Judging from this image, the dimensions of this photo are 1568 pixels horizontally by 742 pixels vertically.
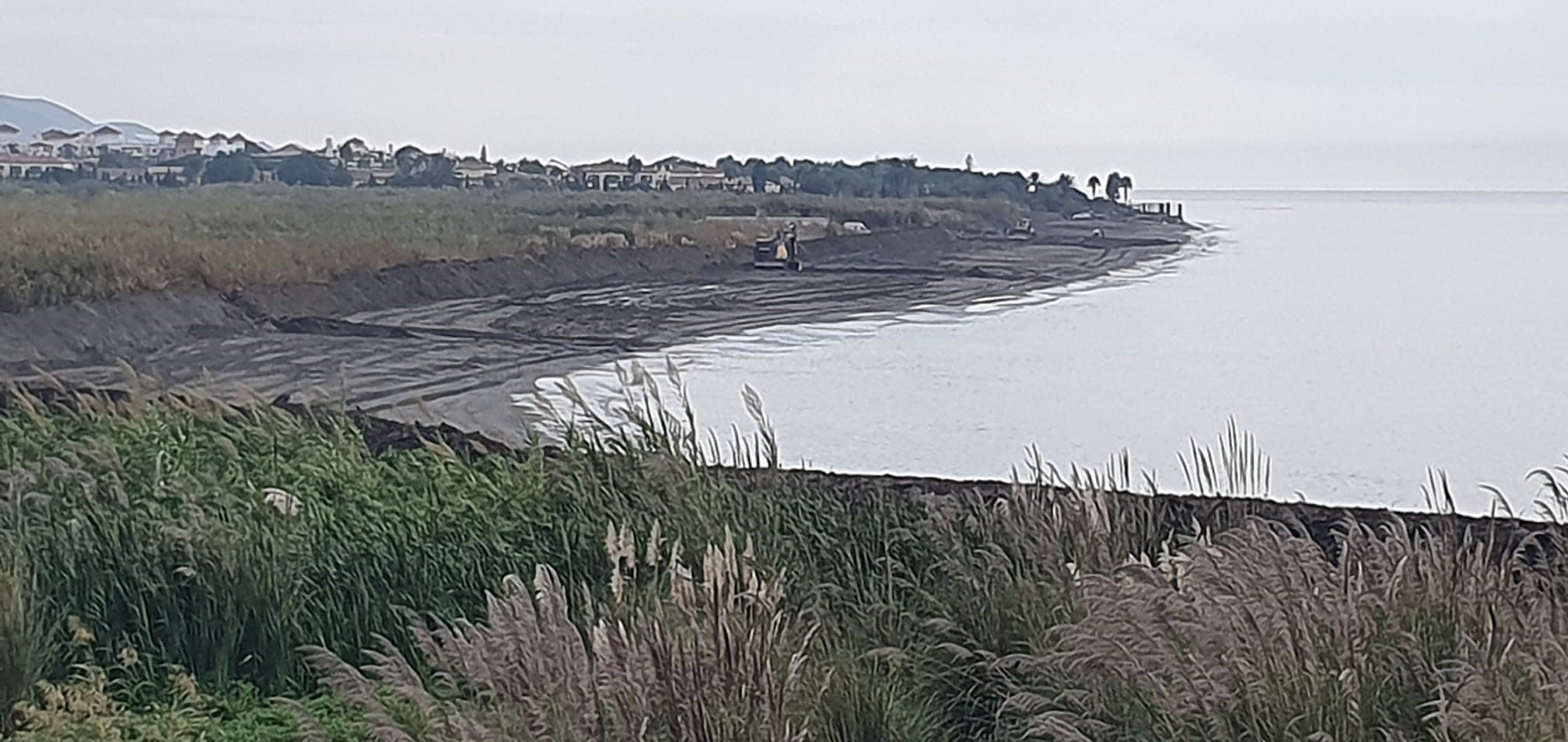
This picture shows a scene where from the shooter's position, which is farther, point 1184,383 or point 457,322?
point 457,322

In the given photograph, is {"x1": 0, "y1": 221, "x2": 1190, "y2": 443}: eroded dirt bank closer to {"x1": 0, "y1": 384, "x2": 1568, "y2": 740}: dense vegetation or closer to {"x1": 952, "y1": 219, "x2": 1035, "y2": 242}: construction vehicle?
{"x1": 0, "y1": 384, "x2": 1568, "y2": 740}: dense vegetation

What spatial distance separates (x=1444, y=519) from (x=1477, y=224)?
9687 cm

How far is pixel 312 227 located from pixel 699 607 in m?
44.0

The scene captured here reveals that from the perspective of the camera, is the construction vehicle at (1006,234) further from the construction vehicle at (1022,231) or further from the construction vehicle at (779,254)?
the construction vehicle at (779,254)

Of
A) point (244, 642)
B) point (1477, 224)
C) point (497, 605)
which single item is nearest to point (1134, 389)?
point (244, 642)

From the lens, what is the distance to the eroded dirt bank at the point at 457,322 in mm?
19734

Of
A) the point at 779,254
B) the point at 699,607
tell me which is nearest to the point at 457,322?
the point at 779,254

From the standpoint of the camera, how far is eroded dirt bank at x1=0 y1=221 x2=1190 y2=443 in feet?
64.7

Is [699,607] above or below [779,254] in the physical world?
above

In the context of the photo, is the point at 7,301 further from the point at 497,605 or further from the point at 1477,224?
the point at 1477,224

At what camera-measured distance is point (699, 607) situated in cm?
407

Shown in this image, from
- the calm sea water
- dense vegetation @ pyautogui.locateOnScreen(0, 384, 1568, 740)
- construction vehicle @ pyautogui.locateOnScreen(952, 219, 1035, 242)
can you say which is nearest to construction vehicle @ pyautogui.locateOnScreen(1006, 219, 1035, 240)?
construction vehicle @ pyautogui.locateOnScreen(952, 219, 1035, 242)

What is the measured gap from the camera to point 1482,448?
52.0ft

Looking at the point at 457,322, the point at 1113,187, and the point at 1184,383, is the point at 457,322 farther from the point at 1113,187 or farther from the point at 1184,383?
the point at 1113,187
